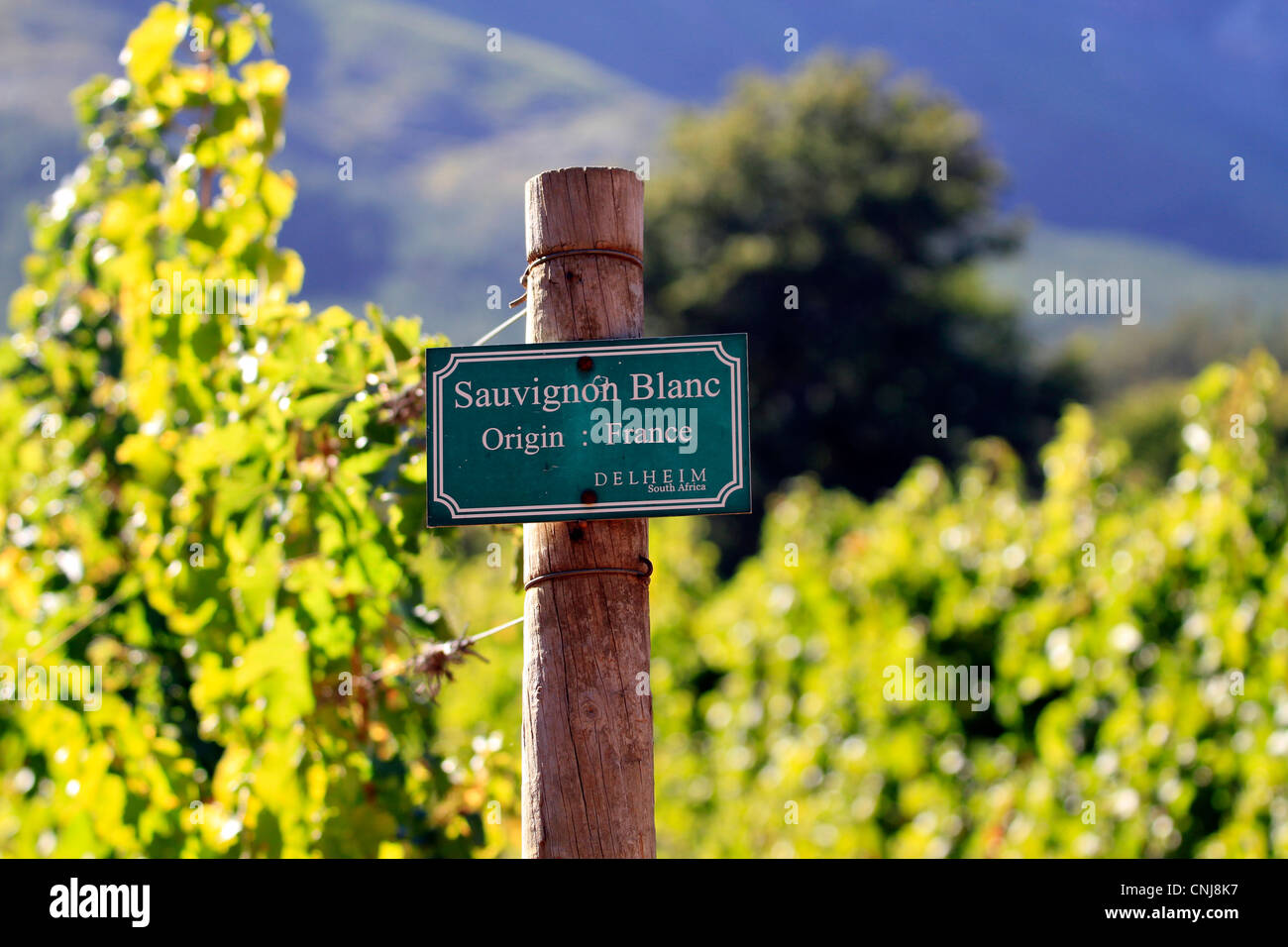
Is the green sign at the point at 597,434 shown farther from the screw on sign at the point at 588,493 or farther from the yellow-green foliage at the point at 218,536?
the yellow-green foliage at the point at 218,536

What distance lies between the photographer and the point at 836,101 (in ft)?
102

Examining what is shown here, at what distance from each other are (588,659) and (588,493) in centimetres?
21

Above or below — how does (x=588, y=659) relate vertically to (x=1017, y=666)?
above

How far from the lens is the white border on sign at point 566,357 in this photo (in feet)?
5.19

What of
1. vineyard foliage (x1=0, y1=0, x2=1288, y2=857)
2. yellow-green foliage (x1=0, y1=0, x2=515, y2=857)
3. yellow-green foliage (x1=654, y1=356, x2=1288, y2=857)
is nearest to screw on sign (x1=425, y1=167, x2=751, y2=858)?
vineyard foliage (x1=0, y1=0, x2=1288, y2=857)

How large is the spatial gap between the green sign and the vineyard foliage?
0.30 meters

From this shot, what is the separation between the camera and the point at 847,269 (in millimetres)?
27141

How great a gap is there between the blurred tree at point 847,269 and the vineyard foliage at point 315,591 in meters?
18.5

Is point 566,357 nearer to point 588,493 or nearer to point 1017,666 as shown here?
point 588,493

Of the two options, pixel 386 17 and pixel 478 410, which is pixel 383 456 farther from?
pixel 386 17

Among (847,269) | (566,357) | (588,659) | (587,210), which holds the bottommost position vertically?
(588,659)

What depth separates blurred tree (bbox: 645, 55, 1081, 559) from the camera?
82.7 ft

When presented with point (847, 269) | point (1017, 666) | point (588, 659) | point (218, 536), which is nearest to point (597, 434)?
point (588, 659)

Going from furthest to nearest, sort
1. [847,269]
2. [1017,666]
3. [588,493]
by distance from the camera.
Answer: [847,269] → [1017,666] → [588,493]
